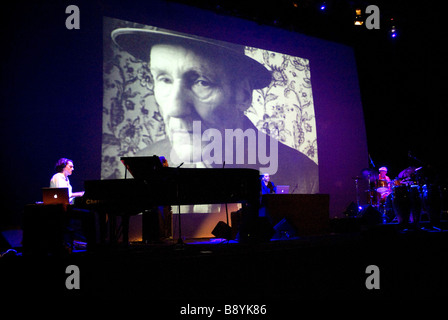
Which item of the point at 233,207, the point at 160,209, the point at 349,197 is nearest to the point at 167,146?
the point at 160,209

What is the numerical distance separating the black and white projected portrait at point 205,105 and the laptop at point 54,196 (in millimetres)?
1792

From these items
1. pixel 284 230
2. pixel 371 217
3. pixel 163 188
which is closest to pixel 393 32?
pixel 371 217

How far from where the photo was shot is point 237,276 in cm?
210

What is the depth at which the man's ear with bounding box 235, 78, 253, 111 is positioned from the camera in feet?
21.8

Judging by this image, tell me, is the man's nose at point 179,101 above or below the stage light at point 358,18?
below

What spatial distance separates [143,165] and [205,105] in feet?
→ 10.1

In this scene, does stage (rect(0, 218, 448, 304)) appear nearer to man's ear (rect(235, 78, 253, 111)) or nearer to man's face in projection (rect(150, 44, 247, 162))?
man's face in projection (rect(150, 44, 247, 162))

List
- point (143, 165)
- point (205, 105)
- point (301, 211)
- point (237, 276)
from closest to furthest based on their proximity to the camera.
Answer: point (237, 276), point (143, 165), point (301, 211), point (205, 105)

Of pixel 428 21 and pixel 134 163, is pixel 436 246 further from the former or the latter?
pixel 428 21

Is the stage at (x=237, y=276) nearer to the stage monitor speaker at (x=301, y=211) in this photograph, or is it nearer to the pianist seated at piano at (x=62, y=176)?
the stage monitor speaker at (x=301, y=211)

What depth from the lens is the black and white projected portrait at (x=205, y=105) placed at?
5.74 meters
